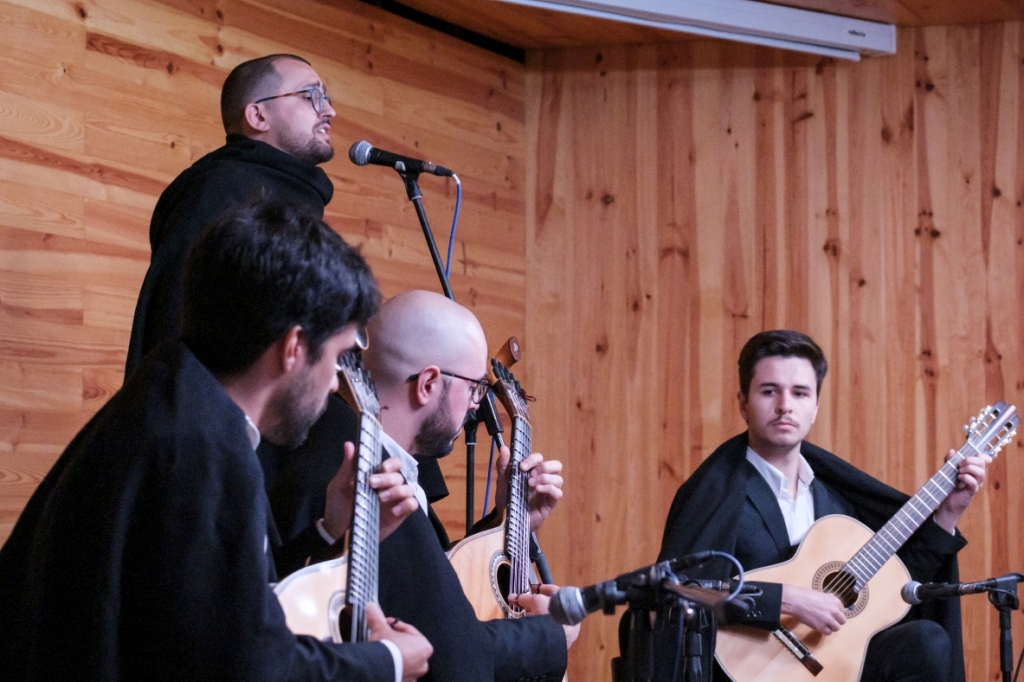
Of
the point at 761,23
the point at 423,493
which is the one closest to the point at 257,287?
the point at 423,493

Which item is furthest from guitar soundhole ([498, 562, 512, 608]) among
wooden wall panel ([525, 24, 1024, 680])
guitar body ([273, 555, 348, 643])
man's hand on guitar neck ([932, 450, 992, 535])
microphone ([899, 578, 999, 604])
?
wooden wall panel ([525, 24, 1024, 680])

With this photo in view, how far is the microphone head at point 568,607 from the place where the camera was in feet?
5.34

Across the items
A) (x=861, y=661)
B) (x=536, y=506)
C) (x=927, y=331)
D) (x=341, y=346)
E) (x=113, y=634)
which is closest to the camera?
(x=113, y=634)

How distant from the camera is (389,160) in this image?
3115 mm

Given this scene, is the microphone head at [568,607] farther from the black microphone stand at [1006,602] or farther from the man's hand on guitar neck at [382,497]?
the black microphone stand at [1006,602]

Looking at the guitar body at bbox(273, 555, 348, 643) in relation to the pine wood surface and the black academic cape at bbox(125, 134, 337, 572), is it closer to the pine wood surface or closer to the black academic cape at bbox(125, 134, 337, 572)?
the black academic cape at bbox(125, 134, 337, 572)

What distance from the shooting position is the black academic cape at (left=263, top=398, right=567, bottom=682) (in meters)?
1.96

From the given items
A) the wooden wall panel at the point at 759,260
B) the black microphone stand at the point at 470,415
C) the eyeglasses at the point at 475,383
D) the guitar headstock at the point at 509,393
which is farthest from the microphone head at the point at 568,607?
the wooden wall panel at the point at 759,260

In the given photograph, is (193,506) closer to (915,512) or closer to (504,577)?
(504,577)

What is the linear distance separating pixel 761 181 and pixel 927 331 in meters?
0.90

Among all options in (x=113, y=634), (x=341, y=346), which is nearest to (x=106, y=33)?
(x=341, y=346)

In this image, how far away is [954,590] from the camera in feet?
8.91

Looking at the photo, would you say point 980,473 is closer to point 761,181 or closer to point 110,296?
point 761,181

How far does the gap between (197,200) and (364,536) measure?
1.39m
